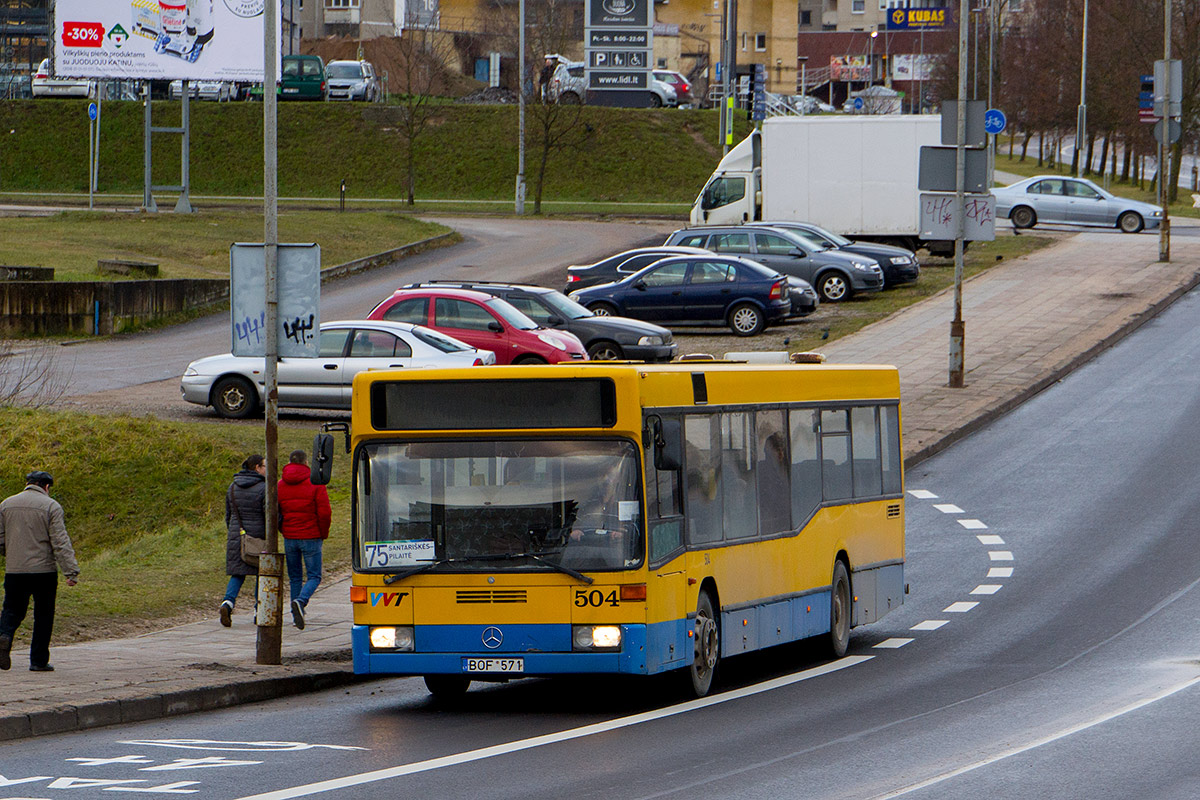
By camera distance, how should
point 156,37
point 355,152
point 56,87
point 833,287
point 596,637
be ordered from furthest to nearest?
point 56,87
point 355,152
point 156,37
point 833,287
point 596,637

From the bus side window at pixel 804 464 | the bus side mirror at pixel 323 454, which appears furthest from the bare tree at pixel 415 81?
the bus side mirror at pixel 323 454

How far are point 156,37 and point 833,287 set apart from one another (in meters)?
22.6

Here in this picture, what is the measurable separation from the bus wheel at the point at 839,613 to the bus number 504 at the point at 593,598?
3.87m

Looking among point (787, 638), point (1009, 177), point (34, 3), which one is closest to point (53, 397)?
point (787, 638)

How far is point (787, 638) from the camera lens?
1325 centimetres

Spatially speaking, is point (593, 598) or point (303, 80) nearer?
point (593, 598)

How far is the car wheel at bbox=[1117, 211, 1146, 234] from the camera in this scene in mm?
49250

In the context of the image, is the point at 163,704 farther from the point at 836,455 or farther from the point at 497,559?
the point at 836,455

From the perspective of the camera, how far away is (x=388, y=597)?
1123cm

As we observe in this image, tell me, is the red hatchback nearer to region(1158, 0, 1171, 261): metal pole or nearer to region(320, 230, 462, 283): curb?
region(320, 230, 462, 283): curb

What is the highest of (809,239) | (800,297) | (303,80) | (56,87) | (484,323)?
(303,80)

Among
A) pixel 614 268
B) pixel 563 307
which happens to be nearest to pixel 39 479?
pixel 563 307

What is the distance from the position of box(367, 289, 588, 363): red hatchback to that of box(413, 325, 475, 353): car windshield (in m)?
1.21

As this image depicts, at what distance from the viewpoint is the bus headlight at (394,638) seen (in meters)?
11.2
